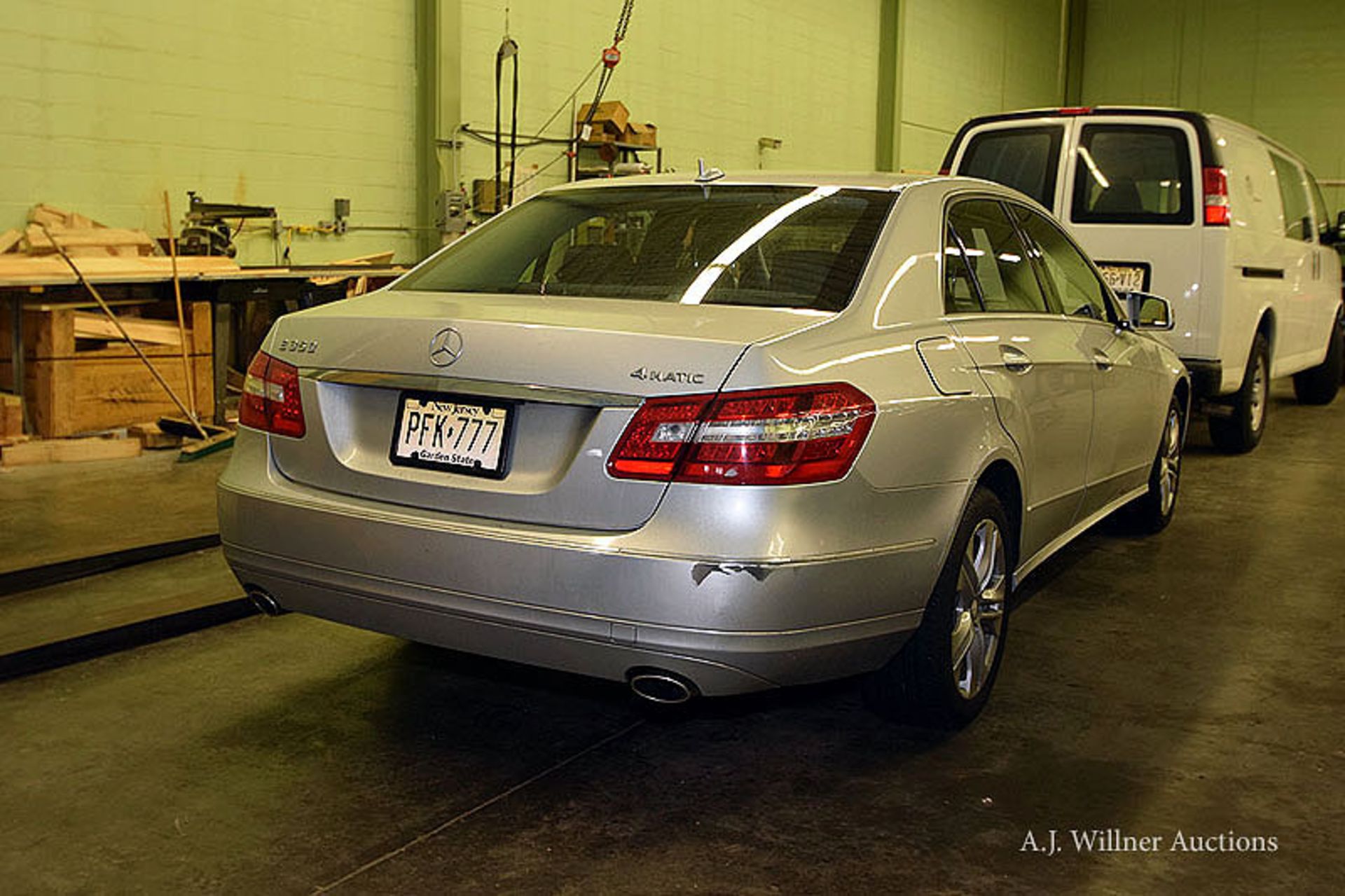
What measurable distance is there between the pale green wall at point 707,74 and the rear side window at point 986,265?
6.57 meters

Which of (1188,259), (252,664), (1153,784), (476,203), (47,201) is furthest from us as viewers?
(476,203)

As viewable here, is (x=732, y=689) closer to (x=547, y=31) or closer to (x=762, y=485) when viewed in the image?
(x=762, y=485)

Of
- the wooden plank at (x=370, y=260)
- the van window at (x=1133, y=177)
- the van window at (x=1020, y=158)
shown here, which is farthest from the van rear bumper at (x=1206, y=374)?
the wooden plank at (x=370, y=260)

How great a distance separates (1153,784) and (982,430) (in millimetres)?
880

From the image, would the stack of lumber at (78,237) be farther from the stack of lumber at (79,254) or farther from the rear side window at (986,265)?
the rear side window at (986,265)

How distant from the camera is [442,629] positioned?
9.00 ft

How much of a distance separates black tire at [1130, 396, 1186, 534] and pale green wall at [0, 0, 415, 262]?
5.85m

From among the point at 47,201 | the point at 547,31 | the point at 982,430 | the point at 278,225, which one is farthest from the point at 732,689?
the point at 547,31

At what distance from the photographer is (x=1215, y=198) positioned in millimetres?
Answer: 6789

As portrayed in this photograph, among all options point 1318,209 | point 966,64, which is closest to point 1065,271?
point 1318,209

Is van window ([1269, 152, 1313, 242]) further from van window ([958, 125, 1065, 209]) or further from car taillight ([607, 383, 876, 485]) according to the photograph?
car taillight ([607, 383, 876, 485])

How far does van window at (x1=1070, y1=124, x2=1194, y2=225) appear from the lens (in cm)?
692

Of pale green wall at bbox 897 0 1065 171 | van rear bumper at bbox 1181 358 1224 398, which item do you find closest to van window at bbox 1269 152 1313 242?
van rear bumper at bbox 1181 358 1224 398

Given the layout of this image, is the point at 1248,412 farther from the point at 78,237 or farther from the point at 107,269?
the point at 78,237
